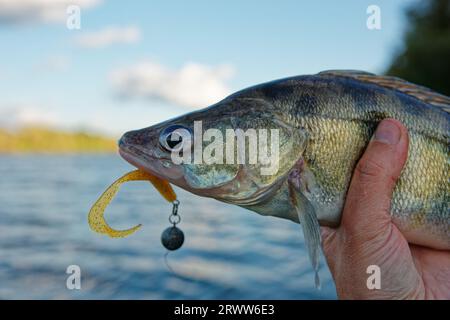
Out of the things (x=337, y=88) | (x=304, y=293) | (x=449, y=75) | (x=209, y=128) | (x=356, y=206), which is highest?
(x=449, y=75)

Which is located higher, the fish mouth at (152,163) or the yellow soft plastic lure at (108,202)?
the fish mouth at (152,163)

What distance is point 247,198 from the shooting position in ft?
11.2

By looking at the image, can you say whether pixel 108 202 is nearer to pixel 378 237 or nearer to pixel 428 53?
pixel 378 237

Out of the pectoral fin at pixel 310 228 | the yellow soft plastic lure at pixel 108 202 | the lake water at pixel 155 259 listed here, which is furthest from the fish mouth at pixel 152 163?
the lake water at pixel 155 259

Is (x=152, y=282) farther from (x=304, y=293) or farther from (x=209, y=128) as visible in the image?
(x=209, y=128)

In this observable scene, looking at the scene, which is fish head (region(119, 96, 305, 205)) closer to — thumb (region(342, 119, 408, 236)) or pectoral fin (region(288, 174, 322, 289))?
pectoral fin (region(288, 174, 322, 289))

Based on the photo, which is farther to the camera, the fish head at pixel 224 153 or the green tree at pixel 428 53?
the green tree at pixel 428 53

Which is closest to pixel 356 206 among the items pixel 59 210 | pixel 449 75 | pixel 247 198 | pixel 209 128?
pixel 247 198

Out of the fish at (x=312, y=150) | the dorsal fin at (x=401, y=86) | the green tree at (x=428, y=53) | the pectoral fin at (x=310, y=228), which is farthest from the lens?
the green tree at (x=428, y=53)

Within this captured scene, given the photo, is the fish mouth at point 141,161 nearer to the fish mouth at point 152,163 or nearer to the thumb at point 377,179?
the fish mouth at point 152,163

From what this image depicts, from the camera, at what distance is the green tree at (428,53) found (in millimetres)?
27673

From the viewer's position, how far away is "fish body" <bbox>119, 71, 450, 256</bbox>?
132 inches

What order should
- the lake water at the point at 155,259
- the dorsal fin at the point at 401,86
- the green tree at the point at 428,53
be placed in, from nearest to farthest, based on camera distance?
the dorsal fin at the point at 401,86
the lake water at the point at 155,259
the green tree at the point at 428,53
